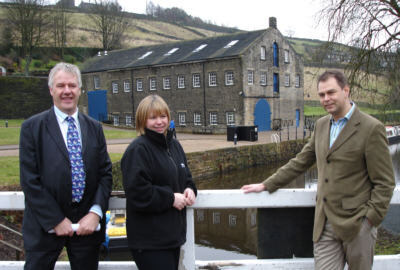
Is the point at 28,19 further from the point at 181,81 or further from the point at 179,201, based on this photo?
the point at 179,201

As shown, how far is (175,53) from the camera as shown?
1319 inches

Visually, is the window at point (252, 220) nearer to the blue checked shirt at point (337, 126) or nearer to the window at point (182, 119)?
the blue checked shirt at point (337, 126)

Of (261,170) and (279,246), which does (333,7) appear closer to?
(279,246)

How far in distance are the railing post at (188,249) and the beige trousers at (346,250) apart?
88cm

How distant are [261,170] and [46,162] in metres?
18.4

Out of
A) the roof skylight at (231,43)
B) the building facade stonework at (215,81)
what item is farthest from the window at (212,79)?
the roof skylight at (231,43)

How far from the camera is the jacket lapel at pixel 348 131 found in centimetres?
234

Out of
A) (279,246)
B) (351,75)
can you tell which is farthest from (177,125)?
(279,246)

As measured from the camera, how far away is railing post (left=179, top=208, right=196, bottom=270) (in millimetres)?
2717

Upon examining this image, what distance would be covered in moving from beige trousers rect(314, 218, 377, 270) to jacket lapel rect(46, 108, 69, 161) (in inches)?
69.9

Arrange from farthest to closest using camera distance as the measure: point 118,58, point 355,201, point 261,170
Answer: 1. point 118,58
2. point 261,170
3. point 355,201

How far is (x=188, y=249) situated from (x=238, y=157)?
17561mm

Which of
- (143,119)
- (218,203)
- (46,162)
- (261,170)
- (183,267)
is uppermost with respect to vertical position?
(143,119)

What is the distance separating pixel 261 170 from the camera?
20.1m
